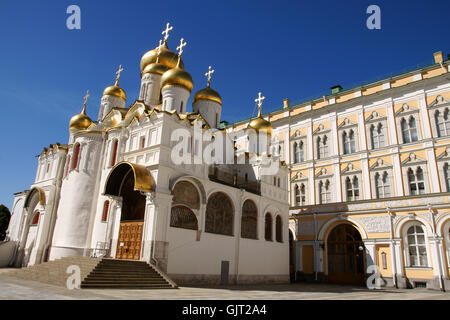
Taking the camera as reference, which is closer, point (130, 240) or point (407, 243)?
point (130, 240)

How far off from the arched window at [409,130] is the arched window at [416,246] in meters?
5.72

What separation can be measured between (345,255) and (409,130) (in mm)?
9410

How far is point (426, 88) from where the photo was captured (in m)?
21.6

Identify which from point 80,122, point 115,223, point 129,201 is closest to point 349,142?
point 129,201

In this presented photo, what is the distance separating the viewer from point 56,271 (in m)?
12.6

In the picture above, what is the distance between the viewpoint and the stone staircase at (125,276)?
11.0 m

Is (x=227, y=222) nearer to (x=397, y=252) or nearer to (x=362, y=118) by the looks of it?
(x=397, y=252)

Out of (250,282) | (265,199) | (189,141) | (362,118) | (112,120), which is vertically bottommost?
(250,282)

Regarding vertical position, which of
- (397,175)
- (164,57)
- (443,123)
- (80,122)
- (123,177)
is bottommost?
(123,177)

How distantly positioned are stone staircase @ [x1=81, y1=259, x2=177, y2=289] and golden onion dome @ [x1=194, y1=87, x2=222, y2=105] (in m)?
13.4

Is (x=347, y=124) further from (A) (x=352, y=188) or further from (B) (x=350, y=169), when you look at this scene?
(A) (x=352, y=188)

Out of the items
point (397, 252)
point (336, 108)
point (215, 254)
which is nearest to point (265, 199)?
point (215, 254)

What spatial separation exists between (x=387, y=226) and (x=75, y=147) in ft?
64.6

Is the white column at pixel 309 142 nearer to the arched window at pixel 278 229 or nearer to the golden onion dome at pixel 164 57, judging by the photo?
the arched window at pixel 278 229
